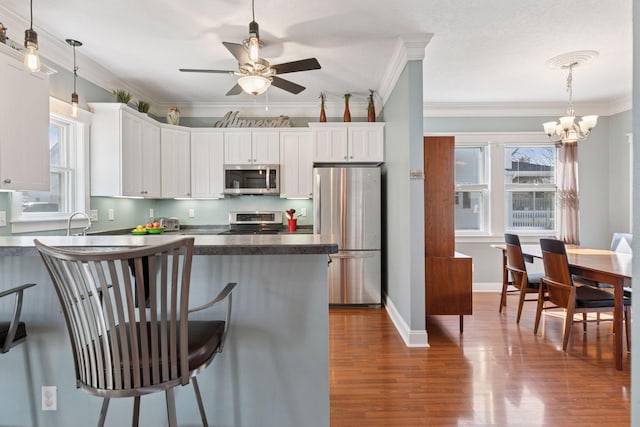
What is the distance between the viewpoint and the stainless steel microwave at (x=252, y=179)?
14.5ft

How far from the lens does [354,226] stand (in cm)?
397

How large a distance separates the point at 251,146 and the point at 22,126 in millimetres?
2543

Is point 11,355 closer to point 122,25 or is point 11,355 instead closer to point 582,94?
point 122,25

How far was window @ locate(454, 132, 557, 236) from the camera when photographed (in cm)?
468

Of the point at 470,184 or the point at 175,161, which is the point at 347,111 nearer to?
the point at 470,184

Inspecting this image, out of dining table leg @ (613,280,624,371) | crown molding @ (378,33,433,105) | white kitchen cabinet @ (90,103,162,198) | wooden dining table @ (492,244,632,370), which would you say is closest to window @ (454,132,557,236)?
wooden dining table @ (492,244,632,370)

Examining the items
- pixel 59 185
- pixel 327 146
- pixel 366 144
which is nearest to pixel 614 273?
pixel 366 144

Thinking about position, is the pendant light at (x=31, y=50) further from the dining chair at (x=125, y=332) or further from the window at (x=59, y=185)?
the window at (x=59, y=185)

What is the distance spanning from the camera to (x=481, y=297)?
4.45 metres

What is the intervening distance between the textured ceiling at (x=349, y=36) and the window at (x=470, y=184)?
1.04 meters

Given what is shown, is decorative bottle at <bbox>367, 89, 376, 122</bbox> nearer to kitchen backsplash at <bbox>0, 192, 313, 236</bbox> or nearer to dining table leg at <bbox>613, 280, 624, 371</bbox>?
kitchen backsplash at <bbox>0, 192, 313, 236</bbox>

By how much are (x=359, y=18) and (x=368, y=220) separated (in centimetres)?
214

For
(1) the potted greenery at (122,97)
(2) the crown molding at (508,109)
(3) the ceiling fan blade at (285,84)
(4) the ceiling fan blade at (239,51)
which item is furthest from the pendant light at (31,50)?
(2) the crown molding at (508,109)

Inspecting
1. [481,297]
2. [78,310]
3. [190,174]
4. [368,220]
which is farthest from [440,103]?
[78,310]
